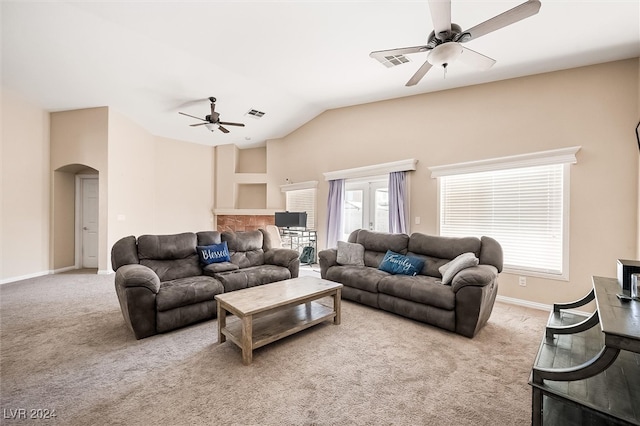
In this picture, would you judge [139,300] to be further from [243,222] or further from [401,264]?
[243,222]

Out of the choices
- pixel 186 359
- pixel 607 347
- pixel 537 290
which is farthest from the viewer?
pixel 537 290

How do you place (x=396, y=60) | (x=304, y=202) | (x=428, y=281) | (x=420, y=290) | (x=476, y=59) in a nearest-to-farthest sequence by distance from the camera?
(x=476, y=59) < (x=420, y=290) < (x=428, y=281) < (x=396, y=60) < (x=304, y=202)

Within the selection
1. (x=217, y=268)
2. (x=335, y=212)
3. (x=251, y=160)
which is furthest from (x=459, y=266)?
(x=251, y=160)

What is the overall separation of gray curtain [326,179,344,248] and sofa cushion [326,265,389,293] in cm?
176

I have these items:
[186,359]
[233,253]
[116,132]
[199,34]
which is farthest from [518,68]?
[116,132]

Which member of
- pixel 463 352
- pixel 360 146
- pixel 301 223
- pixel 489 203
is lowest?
pixel 463 352

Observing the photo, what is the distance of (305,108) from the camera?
232 inches

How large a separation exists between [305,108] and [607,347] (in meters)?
5.79

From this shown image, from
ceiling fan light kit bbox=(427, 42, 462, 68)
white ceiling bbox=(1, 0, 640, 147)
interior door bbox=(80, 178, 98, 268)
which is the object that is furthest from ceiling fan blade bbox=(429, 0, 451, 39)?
interior door bbox=(80, 178, 98, 268)

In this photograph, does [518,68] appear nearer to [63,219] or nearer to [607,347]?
[607,347]

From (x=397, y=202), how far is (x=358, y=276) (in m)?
1.83

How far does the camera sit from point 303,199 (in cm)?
684

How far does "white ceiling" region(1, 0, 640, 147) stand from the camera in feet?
8.99

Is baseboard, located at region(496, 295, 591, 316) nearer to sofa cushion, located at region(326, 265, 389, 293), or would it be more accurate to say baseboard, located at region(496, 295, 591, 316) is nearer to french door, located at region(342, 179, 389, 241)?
sofa cushion, located at region(326, 265, 389, 293)
